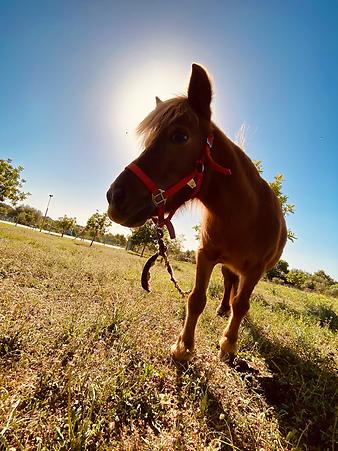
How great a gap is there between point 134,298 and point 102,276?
1775 millimetres

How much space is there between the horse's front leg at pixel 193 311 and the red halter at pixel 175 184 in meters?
0.85

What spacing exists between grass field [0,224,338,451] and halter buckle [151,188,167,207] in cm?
145

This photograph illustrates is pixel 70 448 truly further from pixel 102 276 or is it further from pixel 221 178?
pixel 102 276

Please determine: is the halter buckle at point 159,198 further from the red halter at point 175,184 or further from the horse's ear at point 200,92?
the horse's ear at point 200,92

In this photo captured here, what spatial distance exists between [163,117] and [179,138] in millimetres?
261

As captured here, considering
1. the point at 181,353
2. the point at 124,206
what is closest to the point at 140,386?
the point at 181,353

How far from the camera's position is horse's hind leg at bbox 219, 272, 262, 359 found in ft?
10.4

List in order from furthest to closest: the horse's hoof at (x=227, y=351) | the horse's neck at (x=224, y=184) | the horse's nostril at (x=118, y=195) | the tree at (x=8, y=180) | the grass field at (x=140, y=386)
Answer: the tree at (x=8, y=180) → the horse's hoof at (x=227, y=351) → the horse's neck at (x=224, y=184) → the horse's nostril at (x=118, y=195) → the grass field at (x=140, y=386)

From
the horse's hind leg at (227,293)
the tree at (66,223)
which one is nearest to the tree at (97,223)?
the tree at (66,223)

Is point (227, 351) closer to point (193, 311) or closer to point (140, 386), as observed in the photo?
point (193, 311)

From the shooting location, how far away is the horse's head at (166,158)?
204cm

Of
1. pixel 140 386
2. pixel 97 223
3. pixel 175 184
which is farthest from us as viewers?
pixel 97 223

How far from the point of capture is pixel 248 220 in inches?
115

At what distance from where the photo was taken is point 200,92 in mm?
2430
